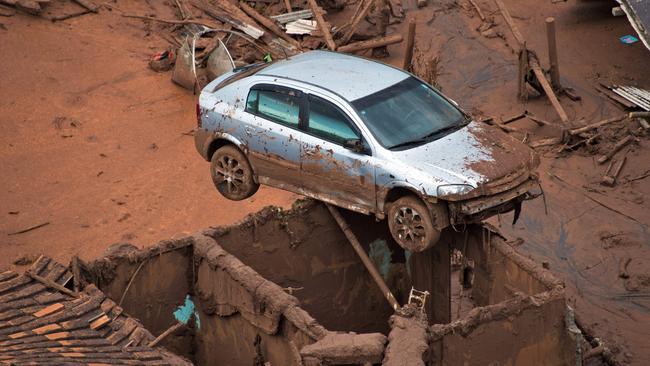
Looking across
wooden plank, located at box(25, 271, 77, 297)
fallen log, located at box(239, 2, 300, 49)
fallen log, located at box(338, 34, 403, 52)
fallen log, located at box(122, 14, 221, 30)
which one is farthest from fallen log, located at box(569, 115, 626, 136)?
wooden plank, located at box(25, 271, 77, 297)

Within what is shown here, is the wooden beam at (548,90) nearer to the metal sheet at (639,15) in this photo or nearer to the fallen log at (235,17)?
the metal sheet at (639,15)

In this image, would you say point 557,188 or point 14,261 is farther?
point 557,188

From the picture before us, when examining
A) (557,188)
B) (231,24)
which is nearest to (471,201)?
(557,188)

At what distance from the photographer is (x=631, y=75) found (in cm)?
2577

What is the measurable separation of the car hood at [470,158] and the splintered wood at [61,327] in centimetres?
390

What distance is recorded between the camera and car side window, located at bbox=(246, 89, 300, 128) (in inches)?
685

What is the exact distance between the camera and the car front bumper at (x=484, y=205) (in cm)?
1587

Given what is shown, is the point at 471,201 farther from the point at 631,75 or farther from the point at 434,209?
the point at 631,75

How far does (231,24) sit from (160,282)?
12.3 m

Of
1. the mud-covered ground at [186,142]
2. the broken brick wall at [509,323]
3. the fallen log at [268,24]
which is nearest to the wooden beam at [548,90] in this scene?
the mud-covered ground at [186,142]

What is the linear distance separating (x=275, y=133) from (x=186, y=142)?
24.2ft

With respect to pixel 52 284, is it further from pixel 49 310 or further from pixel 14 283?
pixel 49 310

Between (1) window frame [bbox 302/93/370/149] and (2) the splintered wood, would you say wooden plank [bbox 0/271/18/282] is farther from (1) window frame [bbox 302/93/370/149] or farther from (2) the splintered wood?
(1) window frame [bbox 302/93/370/149]

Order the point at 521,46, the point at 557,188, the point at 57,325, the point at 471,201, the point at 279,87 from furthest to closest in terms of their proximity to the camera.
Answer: the point at 521,46
the point at 557,188
the point at 279,87
the point at 471,201
the point at 57,325
